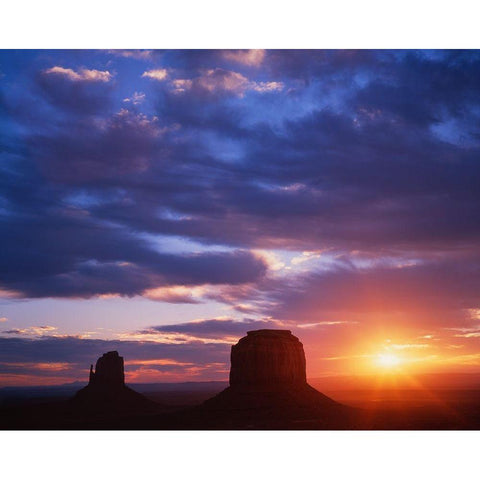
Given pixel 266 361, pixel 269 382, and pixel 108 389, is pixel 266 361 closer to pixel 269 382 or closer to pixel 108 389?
pixel 269 382

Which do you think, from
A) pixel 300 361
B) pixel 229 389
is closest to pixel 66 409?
pixel 229 389

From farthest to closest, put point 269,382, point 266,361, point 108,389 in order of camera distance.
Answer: point 108,389 < point 266,361 < point 269,382

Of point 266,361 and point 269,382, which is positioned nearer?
point 269,382

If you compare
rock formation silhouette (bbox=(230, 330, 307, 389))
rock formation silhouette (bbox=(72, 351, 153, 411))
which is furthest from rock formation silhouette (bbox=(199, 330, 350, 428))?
rock formation silhouette (bbox=(72, 351, 153, 411))

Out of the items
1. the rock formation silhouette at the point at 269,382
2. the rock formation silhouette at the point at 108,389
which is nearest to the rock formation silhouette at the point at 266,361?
the rock formation silhouette at the point at 269,382

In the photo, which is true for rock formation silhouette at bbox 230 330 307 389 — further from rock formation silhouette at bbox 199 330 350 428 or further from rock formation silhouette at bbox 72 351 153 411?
rock formation silhouette at bbox 72 351 153 411

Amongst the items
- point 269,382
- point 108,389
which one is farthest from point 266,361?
point 108,389
